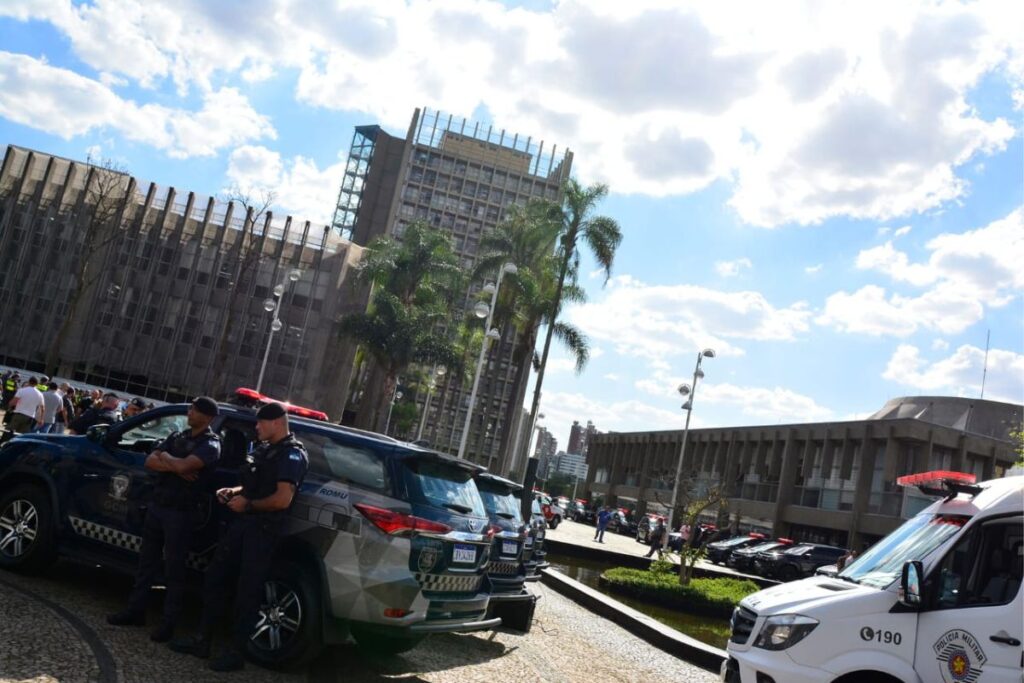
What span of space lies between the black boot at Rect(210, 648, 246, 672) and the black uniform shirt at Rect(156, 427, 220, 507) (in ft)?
3.54

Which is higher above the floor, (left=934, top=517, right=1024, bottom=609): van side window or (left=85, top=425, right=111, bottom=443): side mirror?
(left=934, top=517, right=1024, bottom=609): van side window

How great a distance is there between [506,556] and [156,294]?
230 ft

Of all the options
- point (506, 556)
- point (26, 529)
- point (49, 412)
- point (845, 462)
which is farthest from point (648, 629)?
point (845, 462)

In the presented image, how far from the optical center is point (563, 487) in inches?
5979

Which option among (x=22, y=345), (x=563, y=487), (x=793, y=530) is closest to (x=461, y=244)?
(x=563, y=487)

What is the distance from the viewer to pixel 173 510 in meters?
6.46

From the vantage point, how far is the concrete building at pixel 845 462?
163 feet

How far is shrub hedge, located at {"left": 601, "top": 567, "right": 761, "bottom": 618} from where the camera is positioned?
16.3 metres

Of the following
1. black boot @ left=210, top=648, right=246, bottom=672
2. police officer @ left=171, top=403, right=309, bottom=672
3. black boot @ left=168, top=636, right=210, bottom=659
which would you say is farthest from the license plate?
black boot @ left=168, top=636, right=210, bottom=659

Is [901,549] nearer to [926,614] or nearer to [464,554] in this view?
[926,614]

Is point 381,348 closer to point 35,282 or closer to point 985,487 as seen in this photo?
point 35,282

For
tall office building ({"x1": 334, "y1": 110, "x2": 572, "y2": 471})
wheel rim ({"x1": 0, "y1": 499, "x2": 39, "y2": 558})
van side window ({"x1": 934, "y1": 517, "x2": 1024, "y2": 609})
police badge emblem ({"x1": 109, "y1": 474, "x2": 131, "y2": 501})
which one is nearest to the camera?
van side window ({"x1": 934, "y1": 517, "x2": 1024, "y2": 609})

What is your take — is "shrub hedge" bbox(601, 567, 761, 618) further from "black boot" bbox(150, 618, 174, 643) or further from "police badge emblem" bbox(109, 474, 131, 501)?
"black boot" bbox(150, 618, 174, 643)

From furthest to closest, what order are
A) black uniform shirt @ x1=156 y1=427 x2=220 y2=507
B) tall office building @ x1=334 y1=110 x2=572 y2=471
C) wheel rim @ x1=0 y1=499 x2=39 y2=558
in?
tall office building @ x1=334 y1=110 x2=572 y2=471 < wheel rim @ x1=0 y1=499 x2=39 y2=558 < black uniform shirt @ x1=156 y1=427 x2=220 y2=507
